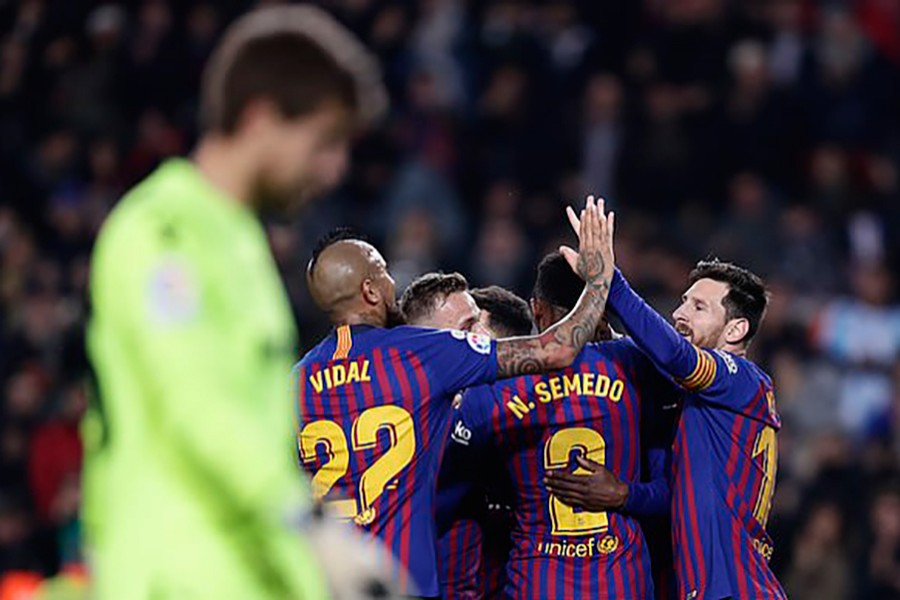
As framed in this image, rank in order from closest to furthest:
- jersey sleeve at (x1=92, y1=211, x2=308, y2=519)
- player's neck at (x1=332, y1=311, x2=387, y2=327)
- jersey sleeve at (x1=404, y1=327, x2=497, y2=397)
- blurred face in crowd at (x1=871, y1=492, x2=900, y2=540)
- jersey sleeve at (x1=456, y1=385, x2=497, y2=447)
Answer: jersey sleeve at (x1=92, y1=211, x2=308, y2=519)
jersey sleeve at (x1=404, y1=327, x2=497, y2=397)
player's neck at (x1=332, y1=311, x2=387, y2=327)
jersey sleeve at (x1=456, y1=385, x2=497, y2=447)
blurred face in crowd at (x1=871, y1=492, x2=900, y2=540)

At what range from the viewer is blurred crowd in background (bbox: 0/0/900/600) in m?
13.4

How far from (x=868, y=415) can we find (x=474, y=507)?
22.8ft

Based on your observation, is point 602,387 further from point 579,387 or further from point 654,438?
point 654,438

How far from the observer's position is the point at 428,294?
7.25 m

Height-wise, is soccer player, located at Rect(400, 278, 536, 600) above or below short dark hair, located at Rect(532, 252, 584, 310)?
below

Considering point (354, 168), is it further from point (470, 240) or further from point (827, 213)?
point (827, 213)

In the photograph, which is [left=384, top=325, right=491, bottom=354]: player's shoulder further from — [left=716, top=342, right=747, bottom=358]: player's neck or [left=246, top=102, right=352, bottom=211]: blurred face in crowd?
[left=246, top=102, right=352, bottom=211]: blurred face in crowd

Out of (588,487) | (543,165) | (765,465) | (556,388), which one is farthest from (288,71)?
(543,165)

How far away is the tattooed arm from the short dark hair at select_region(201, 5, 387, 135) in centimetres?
283

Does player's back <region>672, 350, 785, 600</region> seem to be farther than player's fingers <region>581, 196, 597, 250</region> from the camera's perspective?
Yes

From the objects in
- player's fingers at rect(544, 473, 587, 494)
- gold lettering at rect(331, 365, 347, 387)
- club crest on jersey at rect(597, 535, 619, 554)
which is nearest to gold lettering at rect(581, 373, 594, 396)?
player's fingers at rect(544, 473, 587, 494)

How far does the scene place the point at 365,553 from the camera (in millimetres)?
3432

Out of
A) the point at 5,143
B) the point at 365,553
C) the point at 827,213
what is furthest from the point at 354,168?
the point at 365,553

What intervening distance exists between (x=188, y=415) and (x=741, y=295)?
13.2ft
